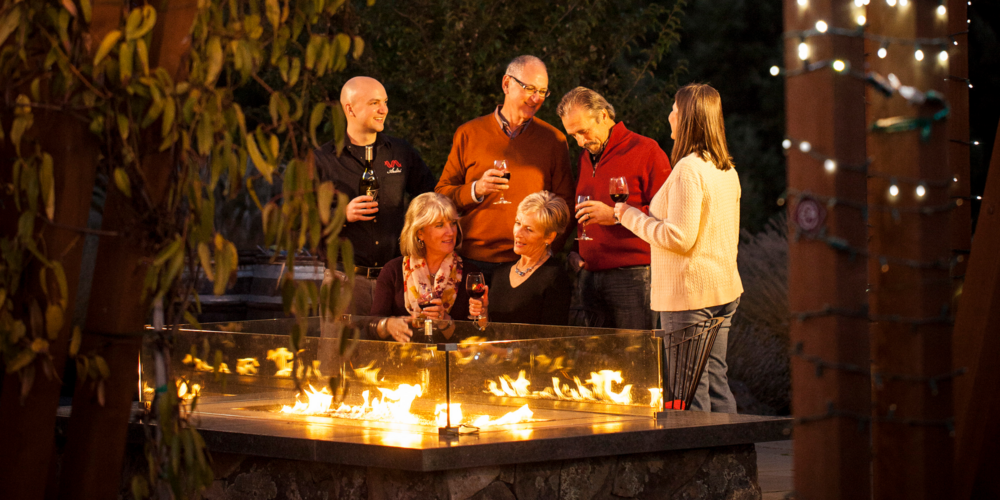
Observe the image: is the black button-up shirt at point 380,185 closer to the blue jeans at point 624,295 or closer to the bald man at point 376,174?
the bald man at point 376,174

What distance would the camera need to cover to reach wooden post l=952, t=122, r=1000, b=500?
117 inches

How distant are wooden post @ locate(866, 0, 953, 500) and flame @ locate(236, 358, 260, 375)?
8.95ft

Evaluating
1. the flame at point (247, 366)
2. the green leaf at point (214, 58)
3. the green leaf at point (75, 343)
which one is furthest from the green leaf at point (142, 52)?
the flame at point (247, 366)

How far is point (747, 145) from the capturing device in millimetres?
18016

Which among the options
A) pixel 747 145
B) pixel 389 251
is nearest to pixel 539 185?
pixel 389 251

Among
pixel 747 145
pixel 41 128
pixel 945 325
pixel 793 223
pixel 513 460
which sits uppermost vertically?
pixel 747 145

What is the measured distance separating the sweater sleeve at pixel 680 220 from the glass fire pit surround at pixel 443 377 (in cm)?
72

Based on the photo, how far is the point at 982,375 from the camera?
9.86 ft

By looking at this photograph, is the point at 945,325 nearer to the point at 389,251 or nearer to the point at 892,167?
the point at 892,167

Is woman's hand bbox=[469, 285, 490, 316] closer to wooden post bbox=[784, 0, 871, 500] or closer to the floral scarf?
the floral scarf

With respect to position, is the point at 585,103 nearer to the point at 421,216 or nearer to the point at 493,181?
the point at 493,181

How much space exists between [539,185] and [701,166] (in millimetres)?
1126

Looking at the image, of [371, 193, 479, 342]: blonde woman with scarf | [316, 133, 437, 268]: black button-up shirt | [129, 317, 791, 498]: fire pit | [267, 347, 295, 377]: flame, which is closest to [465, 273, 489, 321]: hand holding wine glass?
[371, 193, 479, 342]: blonde woman with scarf

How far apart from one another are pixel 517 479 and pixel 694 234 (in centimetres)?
162
